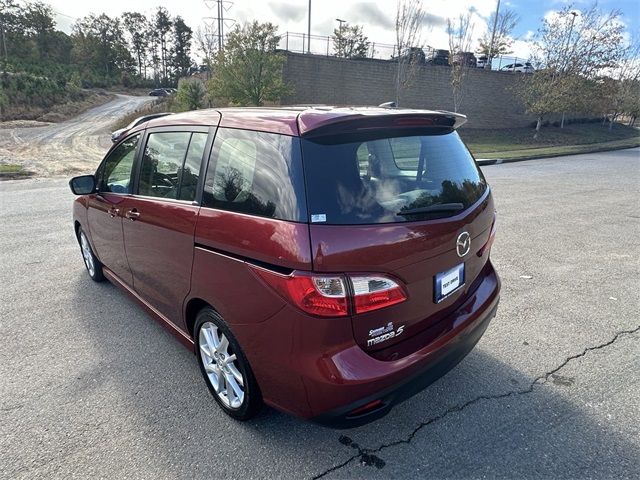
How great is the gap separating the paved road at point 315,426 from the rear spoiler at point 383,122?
1.67 meters

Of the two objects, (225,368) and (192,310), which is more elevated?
(192,310)

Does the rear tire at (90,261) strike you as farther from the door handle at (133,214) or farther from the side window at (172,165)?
the side window at (172,165)

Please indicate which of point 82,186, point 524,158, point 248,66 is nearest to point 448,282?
point 82,186

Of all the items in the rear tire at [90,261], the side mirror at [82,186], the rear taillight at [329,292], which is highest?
the side mirror at [82,186]

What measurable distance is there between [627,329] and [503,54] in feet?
111

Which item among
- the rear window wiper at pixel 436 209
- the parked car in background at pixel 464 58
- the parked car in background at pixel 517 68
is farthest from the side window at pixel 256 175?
the parked car in background at pixel 517 68

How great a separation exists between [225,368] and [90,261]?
274cm

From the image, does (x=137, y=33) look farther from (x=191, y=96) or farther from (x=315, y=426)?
(x=315, y=426)

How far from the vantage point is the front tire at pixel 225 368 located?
2205 millimetres

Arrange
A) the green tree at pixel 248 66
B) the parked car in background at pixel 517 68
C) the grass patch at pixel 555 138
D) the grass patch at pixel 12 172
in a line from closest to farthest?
the grass patch at pixel 12 172 < the green tree at pixel 248 66 < the grass patch at pixel 555 138 < the parked car in background at pixel 517 68

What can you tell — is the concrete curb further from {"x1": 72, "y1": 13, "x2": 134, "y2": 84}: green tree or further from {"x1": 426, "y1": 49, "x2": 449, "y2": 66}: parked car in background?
{"x1": 72, "y1": 13, "x2": 134, "y2": 84}: green tree

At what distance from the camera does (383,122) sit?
2.13m

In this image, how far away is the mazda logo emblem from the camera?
2.19m

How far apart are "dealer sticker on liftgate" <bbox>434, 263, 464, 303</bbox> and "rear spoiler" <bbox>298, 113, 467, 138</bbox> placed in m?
0.84
